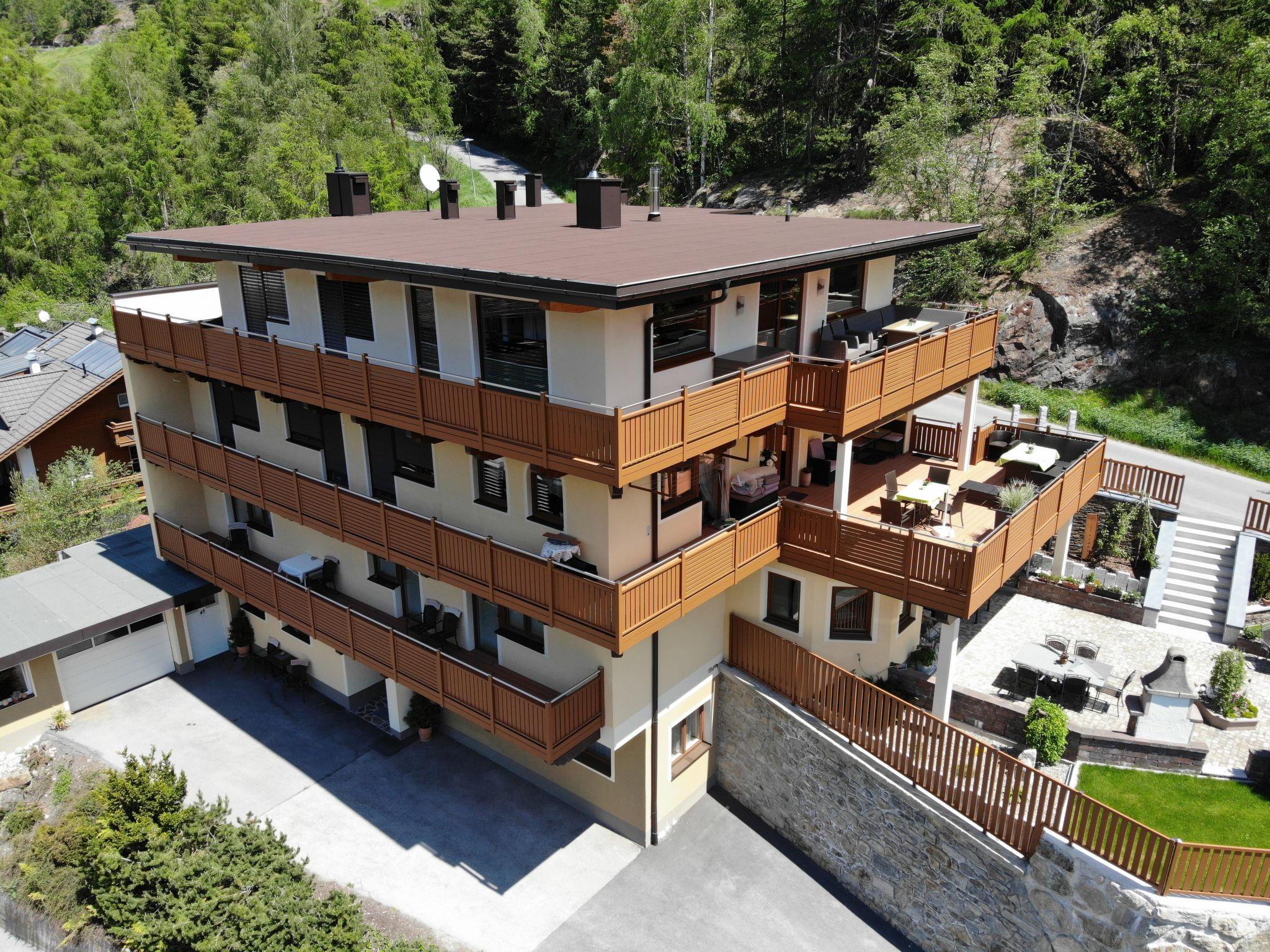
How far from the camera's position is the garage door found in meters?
20.0

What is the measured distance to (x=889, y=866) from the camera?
14.3m

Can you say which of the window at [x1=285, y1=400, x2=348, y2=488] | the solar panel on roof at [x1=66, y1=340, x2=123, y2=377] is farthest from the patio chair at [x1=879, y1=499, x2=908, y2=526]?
the solar panel on roof at [x1=66, y1=340, x2=123, y2=377]

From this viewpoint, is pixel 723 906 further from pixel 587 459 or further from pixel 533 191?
pixel 533 191

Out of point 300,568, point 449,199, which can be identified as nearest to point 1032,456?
point 449,199

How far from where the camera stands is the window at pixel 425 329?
14.9 meters

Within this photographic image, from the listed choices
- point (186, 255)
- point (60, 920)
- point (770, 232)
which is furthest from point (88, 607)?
point (770, 232)

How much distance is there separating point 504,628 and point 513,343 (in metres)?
5.71

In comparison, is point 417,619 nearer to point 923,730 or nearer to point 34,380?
point 923,730

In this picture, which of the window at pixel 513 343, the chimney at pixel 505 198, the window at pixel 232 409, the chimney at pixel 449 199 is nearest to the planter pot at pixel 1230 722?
the window at pixel 513 343

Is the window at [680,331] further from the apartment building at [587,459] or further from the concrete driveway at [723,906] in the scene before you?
the concrete driveway at [723,906]

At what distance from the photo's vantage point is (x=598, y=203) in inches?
687

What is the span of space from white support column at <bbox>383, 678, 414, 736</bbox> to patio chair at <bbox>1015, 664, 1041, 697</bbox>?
13.1 metres

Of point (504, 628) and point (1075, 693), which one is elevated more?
point (504, 628)

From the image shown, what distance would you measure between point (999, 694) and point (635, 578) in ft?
29.8
